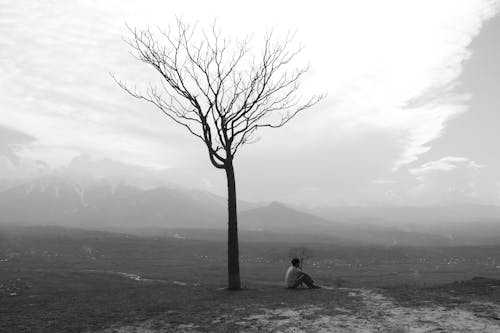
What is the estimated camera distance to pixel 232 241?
23.0 meters

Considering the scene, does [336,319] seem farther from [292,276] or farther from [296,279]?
[292,276]

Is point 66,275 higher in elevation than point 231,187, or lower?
lower

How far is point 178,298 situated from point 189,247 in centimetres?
11838

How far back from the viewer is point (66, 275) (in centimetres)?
5734

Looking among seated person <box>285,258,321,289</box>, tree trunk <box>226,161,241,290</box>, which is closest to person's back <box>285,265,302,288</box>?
seated person <box>285,258,321,289</box>

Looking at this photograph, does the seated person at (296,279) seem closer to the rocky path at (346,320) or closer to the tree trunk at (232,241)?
the tree trunk at (232,241)

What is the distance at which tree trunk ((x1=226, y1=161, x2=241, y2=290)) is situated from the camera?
22328 millimetres

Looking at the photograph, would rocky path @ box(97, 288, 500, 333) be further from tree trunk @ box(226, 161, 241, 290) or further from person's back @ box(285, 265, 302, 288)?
tree trunk @ box(226, 161, 241, 290)

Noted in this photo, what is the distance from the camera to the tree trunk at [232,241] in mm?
22328

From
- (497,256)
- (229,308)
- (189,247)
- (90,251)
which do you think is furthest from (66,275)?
(497,256)

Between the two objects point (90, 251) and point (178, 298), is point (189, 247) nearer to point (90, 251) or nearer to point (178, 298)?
point (90, 251)

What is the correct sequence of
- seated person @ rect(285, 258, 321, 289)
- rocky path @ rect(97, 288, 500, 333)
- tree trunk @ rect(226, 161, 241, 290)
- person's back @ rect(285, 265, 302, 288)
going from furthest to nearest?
tree trunk @ rect(226, 161, 241, 290)
person's back @ rect(285, 265, 302, 288)
seated person @ rect(285, 258, 321, 289)
rocky path @ rect(97, 288, 500, 333)

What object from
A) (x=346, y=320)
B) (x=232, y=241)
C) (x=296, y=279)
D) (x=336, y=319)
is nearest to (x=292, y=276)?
(x=296, y=279)

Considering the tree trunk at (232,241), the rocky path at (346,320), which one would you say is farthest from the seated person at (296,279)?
the rocky path at (346,320)
